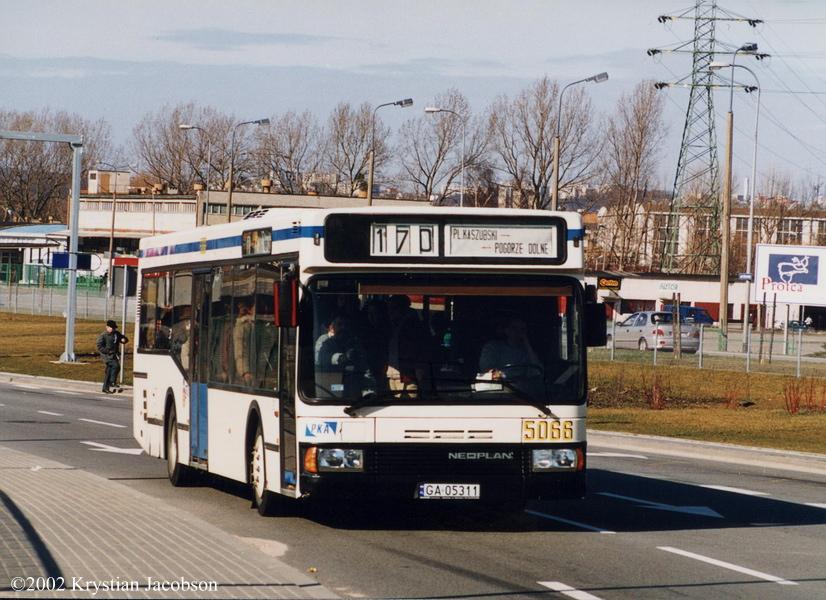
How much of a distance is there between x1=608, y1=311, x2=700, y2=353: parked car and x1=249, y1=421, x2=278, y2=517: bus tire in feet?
130

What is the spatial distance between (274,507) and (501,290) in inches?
118

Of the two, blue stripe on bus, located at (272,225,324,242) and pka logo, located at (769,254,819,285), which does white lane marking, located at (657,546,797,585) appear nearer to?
blue stripe on bus, located at (272,225,324,242)

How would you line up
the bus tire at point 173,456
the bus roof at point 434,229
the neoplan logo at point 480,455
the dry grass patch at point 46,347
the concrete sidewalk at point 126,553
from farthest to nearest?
the dry grass patch at point 46,347, the bus tire at point 173,456, the bus roof at point 434,229, the neoplan logo at point 480,455, the concrete sidewalk at point 126,553

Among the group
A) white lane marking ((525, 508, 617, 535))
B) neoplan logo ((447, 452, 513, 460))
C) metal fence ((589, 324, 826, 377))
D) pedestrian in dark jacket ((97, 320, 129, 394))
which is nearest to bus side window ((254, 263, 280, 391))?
neoplan logo ((447, 452, 513, 460))

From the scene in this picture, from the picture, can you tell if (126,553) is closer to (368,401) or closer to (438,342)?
(368,401)

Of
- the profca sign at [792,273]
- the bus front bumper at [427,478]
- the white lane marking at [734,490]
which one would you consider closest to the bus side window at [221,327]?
the bus front bumper at [427,478]

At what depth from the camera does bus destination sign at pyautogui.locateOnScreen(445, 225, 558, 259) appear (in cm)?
1202

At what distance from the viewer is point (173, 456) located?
16234mm

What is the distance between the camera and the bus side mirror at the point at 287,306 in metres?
11.6

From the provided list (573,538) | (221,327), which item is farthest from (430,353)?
(221,327)

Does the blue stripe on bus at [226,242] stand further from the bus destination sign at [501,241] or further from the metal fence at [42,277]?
the metal fence at [42,277]

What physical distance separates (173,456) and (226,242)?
3037mm

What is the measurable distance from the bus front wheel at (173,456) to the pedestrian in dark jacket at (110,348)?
19.9 m

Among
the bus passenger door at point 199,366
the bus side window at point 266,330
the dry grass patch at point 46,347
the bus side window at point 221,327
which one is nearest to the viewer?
the bus side window at point 266,330
